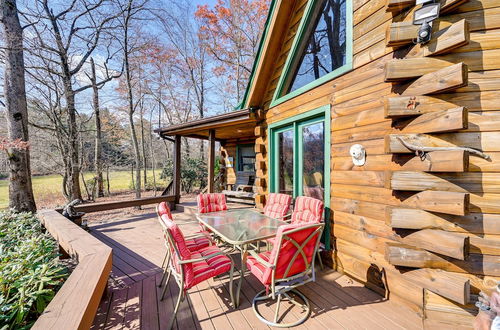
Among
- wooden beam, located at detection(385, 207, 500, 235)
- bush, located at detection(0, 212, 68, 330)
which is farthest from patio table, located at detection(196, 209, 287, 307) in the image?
bush, located at detection(0, 212, 68, 330)

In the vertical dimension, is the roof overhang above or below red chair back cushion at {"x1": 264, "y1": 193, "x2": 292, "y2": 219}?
above

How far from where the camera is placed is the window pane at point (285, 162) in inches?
155

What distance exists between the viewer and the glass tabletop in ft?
7.59

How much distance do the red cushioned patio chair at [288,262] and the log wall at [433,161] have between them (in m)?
0.82

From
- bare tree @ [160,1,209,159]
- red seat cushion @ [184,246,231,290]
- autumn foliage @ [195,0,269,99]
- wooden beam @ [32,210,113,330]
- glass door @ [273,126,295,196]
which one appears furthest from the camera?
bare tree @ [160,1,209,159]

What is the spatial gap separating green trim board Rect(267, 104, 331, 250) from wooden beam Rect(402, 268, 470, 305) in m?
1.12

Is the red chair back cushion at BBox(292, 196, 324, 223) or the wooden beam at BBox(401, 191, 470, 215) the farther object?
the red chair back cushion at BBox(292, 196, 324, 223)

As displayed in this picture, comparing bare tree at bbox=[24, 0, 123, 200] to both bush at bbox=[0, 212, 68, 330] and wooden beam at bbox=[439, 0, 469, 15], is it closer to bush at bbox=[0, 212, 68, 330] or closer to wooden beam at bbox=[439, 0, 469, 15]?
bush at bbox=[0, 212, 68, 330]

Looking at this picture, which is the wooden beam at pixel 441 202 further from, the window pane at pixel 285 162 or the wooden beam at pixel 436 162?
the window pane at pixel 285 162

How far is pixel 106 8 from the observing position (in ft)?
25.5

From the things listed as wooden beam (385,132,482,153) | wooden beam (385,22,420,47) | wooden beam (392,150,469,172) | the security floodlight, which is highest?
the security floodlight

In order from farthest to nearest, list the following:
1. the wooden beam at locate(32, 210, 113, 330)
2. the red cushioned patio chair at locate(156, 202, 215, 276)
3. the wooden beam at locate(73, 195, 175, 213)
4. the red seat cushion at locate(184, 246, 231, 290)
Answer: the wooden beam at locate(73, 195, 175, 213), the red cushioned patio chair at locate(156, 202, 215, 276), the red seat cushion at locate(184, 246, 231, 290), the wooden beam at locate(32, 210, 113, 330)

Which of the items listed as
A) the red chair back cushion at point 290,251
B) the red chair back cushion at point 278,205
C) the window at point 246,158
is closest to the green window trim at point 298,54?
the red chair back cushion at point 278,205

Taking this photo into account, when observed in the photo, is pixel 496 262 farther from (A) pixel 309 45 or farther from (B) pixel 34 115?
(B) pixel 34 115
